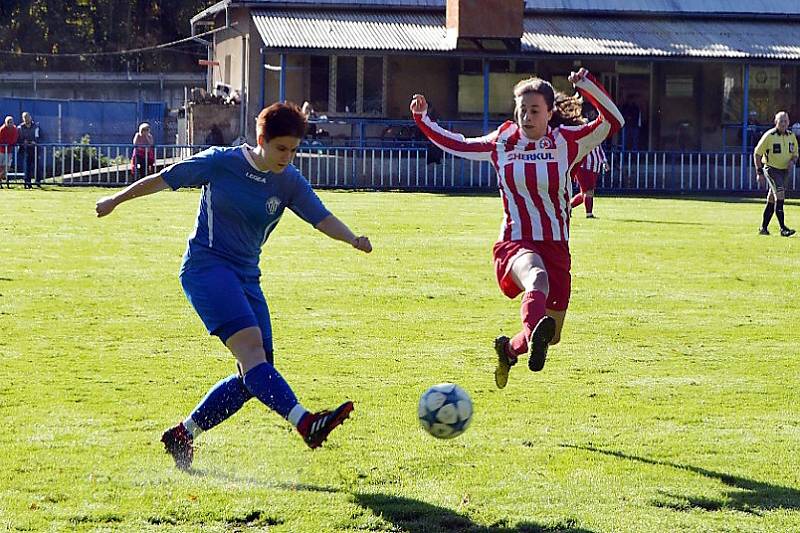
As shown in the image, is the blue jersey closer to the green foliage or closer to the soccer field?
the soccer field

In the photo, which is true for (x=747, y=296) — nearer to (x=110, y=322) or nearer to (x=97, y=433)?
(x=110, y=322)

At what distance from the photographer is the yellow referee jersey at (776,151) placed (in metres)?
22.7

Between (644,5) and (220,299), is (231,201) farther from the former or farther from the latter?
(644,5)

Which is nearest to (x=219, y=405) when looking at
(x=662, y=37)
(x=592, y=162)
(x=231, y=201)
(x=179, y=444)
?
(x=179, y=444)

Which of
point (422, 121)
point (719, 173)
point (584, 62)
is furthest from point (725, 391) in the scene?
point (584, 62)

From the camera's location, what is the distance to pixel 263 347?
6.96 meters

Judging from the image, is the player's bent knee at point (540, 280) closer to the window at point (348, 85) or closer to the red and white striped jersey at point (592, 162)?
the red and white striped jersey at point (592, 162)

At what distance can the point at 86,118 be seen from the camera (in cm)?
5162

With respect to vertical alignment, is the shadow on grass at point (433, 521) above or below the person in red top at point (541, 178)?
below

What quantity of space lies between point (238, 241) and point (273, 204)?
0.25 meters

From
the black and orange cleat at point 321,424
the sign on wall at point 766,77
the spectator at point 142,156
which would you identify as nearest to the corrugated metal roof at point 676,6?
the sign on wall at point 766,77

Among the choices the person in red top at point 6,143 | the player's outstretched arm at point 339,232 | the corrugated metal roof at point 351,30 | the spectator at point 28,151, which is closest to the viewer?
the player's outstretched arm at point 339,232

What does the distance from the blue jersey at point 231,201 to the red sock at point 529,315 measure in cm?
181

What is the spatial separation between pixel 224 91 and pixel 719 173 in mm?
16778
